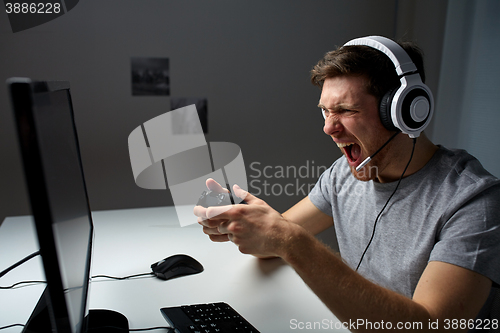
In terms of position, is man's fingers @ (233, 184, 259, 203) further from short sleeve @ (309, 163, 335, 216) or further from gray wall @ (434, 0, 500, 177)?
gray wall @ (434, 0, 500, 177)

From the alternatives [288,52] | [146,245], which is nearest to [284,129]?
[288,52]

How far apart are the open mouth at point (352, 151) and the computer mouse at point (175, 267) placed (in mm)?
Answer: 498

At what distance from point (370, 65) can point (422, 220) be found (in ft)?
1.29

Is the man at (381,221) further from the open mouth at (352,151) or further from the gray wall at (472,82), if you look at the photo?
the gray wall at (472,82)

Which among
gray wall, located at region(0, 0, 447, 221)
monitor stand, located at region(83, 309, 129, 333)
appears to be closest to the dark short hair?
monitor stand, located at region(83, 309, 129, 333)

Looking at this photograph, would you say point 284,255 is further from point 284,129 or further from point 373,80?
point 284,129

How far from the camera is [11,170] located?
201 centimetres

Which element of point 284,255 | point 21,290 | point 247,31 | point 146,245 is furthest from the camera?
point 247,31

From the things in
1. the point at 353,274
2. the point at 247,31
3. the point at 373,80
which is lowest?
the point at 353,274

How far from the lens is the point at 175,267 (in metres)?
1.03

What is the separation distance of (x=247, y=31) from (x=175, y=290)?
5.47ft

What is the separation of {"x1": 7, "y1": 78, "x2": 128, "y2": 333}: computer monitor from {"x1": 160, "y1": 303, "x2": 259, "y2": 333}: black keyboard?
20 centimetres

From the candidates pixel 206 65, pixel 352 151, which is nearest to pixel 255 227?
pixel 352 151

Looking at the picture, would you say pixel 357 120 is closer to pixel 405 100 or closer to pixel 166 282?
pixel 405 100
